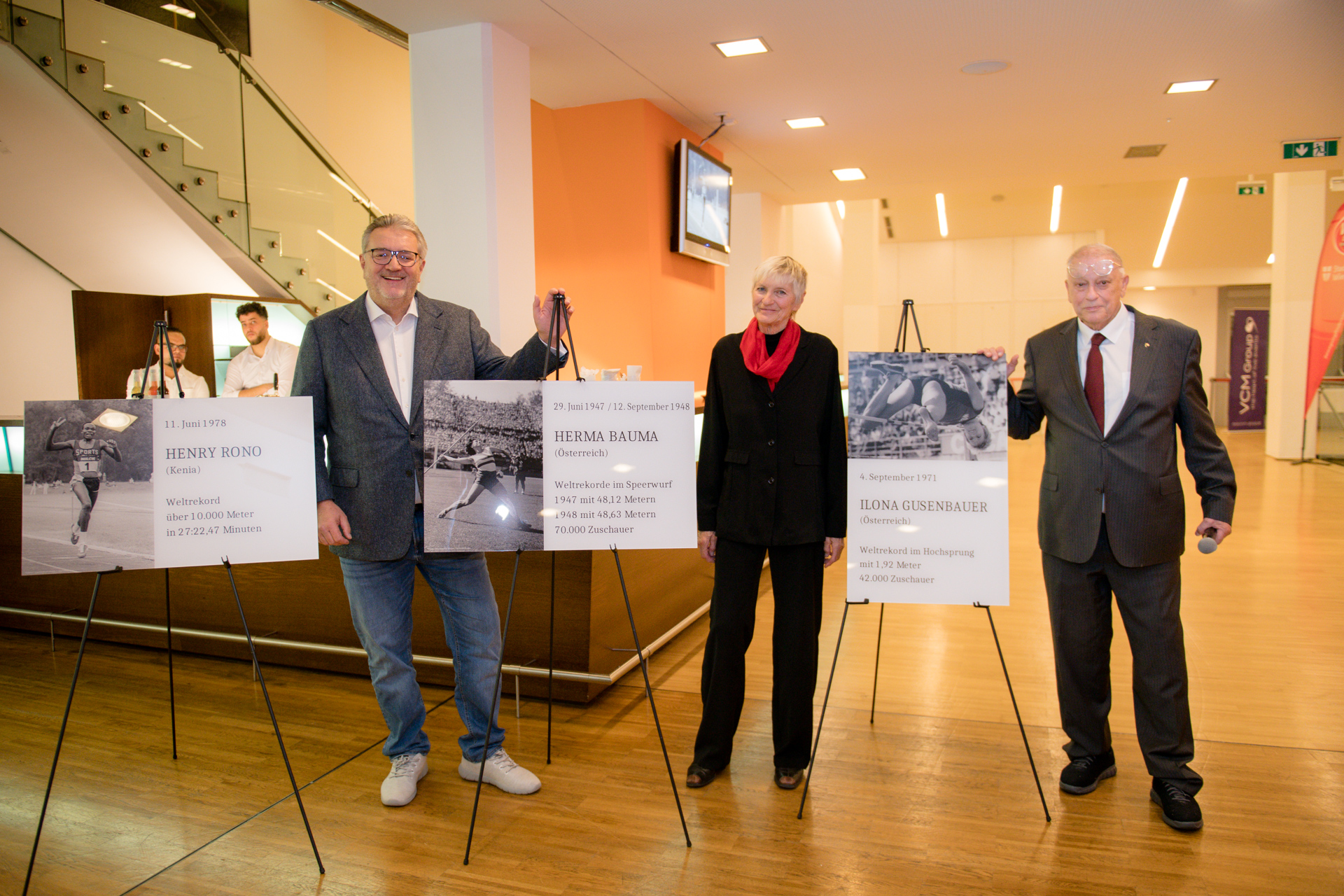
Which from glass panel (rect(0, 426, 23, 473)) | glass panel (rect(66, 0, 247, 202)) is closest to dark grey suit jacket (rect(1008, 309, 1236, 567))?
glass panel (rect(0, 426, 23, 473))

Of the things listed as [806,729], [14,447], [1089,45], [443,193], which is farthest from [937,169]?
[14,447]

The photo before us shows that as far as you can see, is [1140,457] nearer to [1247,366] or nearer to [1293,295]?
[1293,295]

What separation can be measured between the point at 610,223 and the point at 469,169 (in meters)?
1.99

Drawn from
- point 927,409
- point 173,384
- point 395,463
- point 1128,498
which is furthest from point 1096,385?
point 173,384

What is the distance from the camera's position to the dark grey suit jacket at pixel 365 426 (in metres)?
2.64

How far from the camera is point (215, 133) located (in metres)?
6.69

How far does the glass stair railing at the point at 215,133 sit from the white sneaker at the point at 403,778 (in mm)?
5148

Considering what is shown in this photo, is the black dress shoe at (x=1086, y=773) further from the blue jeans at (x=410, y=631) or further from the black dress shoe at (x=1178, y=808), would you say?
the blue jeans at (x=410, y=631)

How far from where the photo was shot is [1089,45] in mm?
5297

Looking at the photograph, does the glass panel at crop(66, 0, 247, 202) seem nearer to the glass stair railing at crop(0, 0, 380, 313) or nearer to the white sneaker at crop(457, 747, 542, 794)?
the glass stair railing at crop(0, 0, 380, 313)

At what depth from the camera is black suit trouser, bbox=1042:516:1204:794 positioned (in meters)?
2.61

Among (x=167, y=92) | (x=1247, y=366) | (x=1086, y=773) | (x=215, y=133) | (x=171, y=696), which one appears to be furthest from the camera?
(x=1247, y=366)

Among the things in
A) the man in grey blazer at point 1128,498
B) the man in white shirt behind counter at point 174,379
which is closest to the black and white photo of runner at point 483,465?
the man in grey blazer at point 1128,498

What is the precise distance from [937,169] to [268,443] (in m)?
7.92
